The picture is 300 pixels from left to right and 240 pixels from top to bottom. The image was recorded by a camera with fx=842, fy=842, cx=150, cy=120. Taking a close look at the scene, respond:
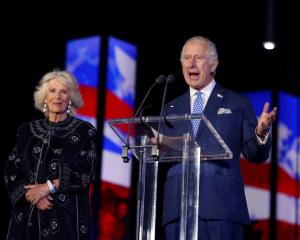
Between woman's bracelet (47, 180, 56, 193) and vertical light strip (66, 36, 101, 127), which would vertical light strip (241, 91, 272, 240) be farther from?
woman's bracelet (47, 180, 56, 193)

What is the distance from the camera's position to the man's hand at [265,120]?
3750 millimetres

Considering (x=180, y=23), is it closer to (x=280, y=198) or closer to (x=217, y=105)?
(x=280, y=198)

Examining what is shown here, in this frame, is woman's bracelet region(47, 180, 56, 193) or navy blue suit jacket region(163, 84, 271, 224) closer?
navy blue suit jacket region(163, 84, 271, 224)

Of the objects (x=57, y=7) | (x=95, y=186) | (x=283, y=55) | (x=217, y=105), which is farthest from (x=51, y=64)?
(x=217, y=105)

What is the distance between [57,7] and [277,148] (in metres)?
2.63

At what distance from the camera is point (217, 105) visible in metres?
4.15

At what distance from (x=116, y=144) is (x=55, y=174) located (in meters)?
3.73

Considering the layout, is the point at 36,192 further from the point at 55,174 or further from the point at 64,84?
the point at 64,84

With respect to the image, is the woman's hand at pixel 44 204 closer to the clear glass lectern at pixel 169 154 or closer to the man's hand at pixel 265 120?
the clear glass lectern at pixel 169 154

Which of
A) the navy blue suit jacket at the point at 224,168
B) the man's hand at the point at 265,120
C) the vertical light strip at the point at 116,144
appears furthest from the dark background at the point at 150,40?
the man's hand at the point at 265,120

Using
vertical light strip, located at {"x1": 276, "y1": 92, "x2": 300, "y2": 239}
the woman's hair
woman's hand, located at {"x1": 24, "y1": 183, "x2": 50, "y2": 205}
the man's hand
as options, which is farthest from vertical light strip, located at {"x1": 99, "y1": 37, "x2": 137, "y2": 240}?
the man's hand

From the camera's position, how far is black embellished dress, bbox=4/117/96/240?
4.38 m

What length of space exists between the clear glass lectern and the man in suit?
2.1 inches

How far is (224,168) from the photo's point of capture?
401 centimetres
